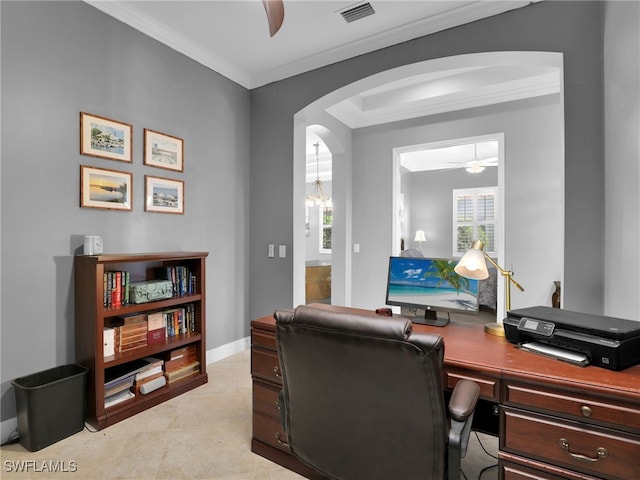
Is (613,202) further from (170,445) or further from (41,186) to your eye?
(41,186)

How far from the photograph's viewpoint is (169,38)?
2.82 m

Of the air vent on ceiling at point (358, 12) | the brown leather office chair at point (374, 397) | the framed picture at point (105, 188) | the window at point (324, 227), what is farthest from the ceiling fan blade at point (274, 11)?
the window at point (324, 227)

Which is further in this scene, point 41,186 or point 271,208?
point 271,208

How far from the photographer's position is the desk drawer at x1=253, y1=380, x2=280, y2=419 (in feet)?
5.90

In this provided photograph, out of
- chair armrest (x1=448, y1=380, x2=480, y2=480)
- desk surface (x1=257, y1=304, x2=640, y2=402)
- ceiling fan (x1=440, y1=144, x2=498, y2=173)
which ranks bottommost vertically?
chair armrest (x1=448, y1=380, x2=480, y2=480)

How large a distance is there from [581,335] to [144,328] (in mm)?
2602

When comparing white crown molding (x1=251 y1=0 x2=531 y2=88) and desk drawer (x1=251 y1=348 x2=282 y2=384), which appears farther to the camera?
white crown molding (x1=251 y1=0 x2=531 y2=88)

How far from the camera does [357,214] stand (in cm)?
471

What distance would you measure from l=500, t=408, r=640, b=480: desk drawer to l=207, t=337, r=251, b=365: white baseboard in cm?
268

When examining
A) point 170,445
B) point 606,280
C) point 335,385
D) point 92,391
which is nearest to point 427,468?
point 335,385

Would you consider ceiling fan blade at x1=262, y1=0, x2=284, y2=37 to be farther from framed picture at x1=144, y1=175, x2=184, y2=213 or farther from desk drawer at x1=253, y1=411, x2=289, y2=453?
desk drawer at x1=253, y1=411, x2=289, y2=453

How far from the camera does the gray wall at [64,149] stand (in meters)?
1.99

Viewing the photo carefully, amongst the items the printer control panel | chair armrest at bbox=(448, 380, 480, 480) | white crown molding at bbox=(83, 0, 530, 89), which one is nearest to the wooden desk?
the printer control panel

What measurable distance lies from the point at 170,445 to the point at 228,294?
1.60 meters
